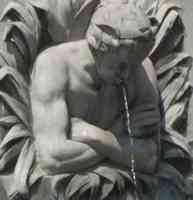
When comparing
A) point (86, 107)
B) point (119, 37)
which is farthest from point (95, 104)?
A: point (119, 37)

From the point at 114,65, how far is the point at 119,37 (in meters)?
0.10

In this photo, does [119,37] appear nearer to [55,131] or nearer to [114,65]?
[114,65]

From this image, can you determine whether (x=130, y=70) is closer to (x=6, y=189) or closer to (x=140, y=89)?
(x=140, y=89)

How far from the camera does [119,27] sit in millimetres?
5574

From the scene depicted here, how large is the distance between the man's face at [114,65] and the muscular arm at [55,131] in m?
0.12

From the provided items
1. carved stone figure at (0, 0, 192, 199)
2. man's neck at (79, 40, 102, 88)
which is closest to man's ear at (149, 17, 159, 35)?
carved stone figure at (0, 0, 192, 199)

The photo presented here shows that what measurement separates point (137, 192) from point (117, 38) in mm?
493

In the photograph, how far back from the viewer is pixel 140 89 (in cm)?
582

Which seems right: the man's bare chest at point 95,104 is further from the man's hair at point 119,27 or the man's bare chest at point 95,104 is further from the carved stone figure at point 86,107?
the man's hair at point 119,27

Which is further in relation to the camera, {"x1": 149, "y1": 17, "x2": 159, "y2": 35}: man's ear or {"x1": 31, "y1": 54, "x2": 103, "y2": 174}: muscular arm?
{"x1": 149, "y1": 17, "x2": 159, "y2": 35}: man's ear

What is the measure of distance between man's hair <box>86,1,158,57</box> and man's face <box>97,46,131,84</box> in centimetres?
2

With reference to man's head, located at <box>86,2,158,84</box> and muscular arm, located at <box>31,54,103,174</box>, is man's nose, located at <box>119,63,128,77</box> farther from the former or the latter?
muscular arm, located at <box>31,54,103,174</box>

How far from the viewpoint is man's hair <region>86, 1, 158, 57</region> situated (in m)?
5.58

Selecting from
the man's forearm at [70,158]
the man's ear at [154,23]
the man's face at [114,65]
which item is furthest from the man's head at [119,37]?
the man's forearm at [70,158]
